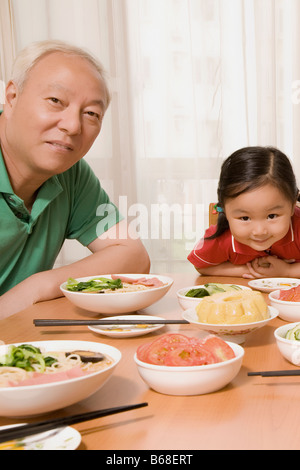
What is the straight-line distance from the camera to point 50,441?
0.59m

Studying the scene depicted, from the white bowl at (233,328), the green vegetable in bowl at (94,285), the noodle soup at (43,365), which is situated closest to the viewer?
the noodle soup at (43,365)

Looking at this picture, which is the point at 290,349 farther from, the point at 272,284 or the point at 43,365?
the point at 272,284

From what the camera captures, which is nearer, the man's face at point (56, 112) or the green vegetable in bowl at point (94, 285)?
the green vegetable in bowl at point (94, 285)

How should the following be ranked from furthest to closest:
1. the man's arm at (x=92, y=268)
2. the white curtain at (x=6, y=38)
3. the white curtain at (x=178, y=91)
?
the white curtain at (x=6, y=38)
the white curtain at (x=178, y=91)
the man's arm at (x=92, y=268)

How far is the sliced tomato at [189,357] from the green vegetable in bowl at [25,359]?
17 cm

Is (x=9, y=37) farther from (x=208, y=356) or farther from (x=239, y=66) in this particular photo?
(x=208, y=356)

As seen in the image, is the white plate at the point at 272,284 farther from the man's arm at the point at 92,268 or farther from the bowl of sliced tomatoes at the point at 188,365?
the bowl of sliced tomatoes at the point at 188,365

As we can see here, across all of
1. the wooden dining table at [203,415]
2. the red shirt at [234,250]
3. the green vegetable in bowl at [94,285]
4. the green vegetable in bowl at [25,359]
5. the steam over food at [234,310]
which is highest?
the green vegetable in bowl at [25,359]

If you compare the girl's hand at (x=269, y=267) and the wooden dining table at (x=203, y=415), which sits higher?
the wooden dining table at (x=203, y=415)

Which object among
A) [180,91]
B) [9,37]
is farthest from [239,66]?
[9,37]

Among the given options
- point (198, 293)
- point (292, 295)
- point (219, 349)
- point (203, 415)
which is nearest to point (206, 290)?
point (198, 293)

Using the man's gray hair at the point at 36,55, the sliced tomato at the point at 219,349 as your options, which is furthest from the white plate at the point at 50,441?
the man's gray hair at the point at 36,55

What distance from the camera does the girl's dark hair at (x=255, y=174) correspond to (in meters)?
1.96

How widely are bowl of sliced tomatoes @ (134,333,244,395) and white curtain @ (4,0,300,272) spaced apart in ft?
9.60
